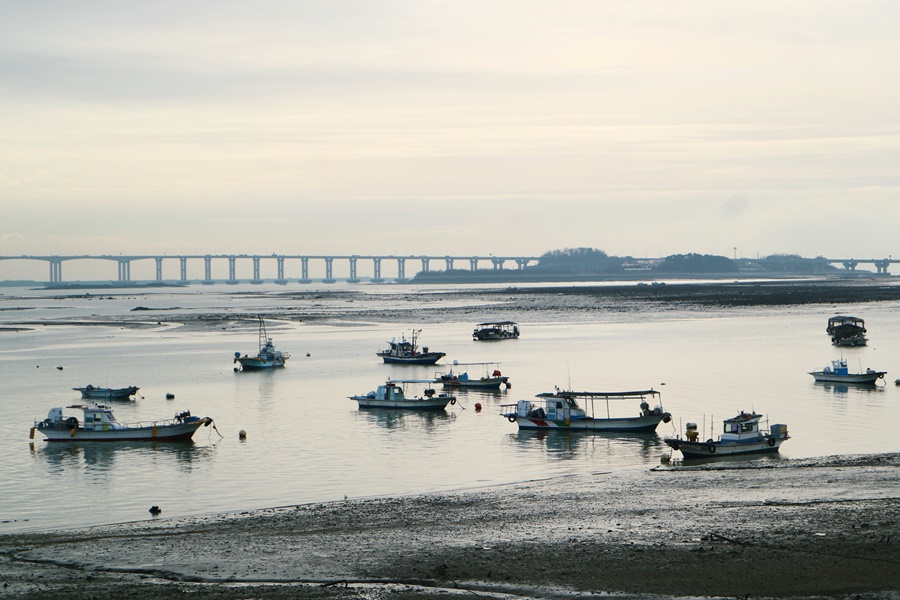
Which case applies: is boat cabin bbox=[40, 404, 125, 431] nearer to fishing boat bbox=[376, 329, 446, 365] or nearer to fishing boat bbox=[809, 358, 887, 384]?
fishing boat bbox=[376, 329, 446, 365]

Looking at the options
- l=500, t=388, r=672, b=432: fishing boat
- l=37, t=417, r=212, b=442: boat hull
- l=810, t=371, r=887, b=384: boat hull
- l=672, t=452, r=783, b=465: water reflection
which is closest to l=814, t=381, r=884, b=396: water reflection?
l=810, t=371, r=887, b=384: boat hull

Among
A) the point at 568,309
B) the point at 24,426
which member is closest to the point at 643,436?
the point at 24,426

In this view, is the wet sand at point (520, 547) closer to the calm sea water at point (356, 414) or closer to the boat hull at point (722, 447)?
the calm sea water at point (356, 414)

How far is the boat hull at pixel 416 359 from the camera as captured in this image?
71500mm

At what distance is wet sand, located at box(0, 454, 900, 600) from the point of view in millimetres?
18859

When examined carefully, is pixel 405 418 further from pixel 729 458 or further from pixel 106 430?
pixel 729 458

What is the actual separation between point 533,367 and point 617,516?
40.8 meters

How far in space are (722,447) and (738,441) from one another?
59 centimetres

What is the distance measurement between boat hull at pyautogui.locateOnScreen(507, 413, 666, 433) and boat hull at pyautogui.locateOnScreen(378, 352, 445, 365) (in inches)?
1214

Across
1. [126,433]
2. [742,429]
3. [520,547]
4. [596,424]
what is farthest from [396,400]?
[520,547]

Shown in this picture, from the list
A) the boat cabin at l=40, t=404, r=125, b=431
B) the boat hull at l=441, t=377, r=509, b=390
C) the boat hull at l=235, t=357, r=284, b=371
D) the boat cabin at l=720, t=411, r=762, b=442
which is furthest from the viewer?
the boat hull at l=235, t=357, r=284, b=371

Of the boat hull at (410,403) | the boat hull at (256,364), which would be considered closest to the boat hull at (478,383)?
the boat hull at (410,403)

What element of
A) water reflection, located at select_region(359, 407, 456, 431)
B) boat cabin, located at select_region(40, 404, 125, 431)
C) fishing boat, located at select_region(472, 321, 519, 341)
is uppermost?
fishing boat, located at select_region(472, 321, 519, 341)

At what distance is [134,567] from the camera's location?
20969 mm
